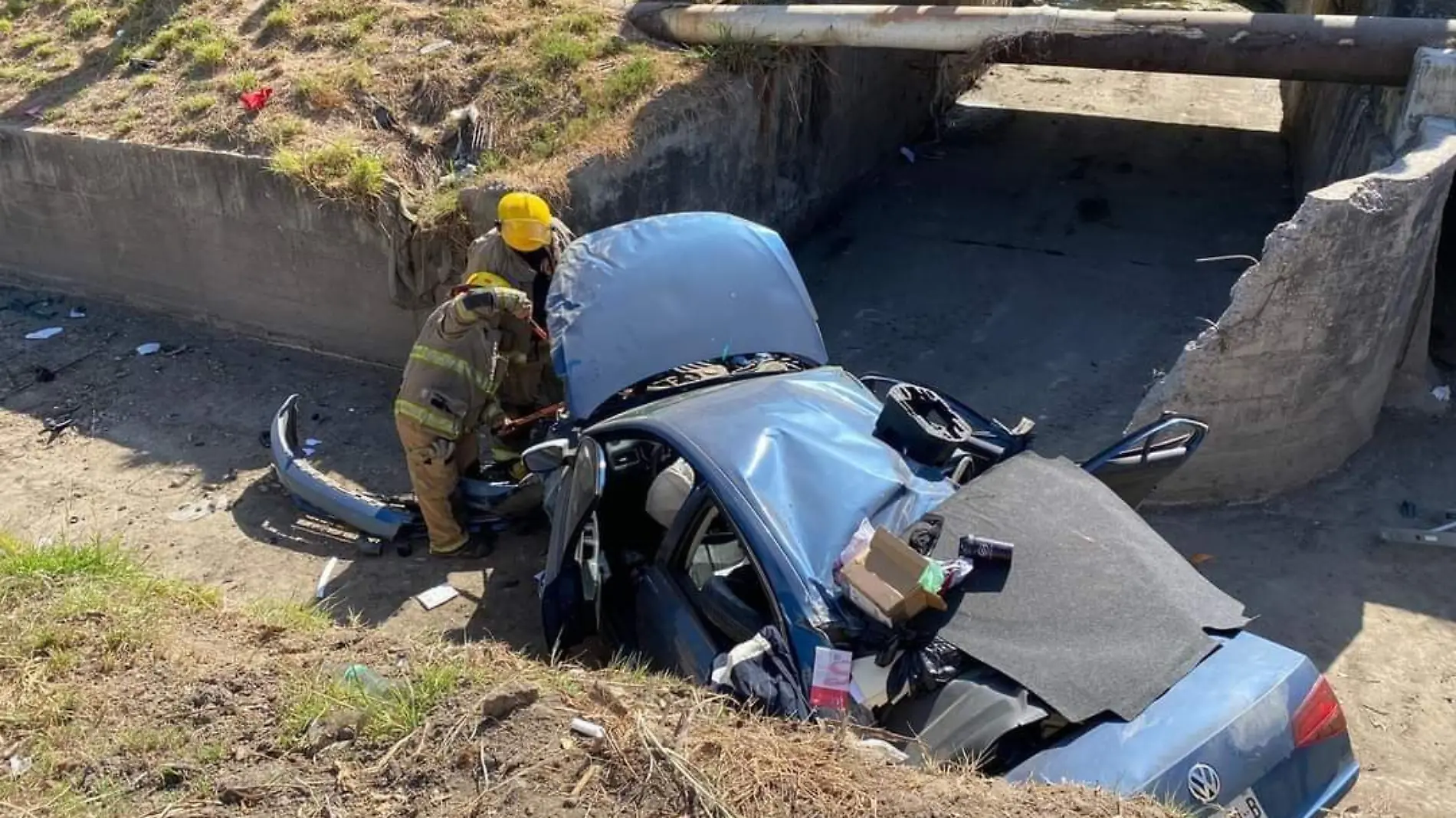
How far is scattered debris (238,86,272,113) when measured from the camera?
938cm

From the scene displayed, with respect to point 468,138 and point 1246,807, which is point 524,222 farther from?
point 1246,807

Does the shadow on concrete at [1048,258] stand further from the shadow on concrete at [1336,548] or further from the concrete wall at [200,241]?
the concrete wall at [200,241]

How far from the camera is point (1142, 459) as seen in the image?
498cm

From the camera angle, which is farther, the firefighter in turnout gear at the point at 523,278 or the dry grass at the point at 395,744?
the firefighter in turnout gear at the point at 523,278

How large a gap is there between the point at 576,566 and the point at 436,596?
1.71 m

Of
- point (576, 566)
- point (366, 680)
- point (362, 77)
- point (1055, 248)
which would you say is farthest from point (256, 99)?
point (1055, 248)

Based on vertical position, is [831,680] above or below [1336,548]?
above

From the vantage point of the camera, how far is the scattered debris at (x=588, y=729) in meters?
3.55

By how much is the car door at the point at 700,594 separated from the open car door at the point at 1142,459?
1.56 metres

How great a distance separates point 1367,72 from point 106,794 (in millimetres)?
8429

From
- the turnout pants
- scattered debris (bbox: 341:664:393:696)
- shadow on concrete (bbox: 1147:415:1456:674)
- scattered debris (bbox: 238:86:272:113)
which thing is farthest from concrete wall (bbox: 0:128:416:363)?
shadow on concrete (bbox: 1147:415:1456:674)

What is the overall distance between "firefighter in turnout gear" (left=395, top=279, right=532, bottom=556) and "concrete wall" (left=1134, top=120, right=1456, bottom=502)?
369 cm

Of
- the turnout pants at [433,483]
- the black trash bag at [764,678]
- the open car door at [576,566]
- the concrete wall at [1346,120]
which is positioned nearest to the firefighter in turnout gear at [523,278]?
the turnout pants at [433,483]

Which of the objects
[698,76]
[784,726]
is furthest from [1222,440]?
[698,76]
